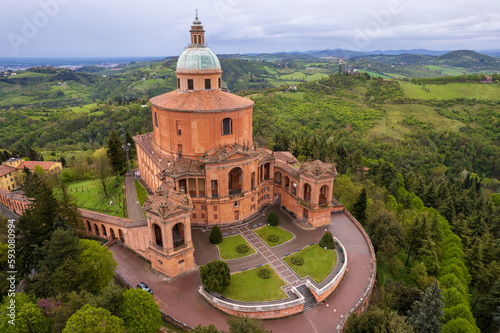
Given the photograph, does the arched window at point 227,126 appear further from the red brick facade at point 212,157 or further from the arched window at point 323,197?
the arched window at point 323,197

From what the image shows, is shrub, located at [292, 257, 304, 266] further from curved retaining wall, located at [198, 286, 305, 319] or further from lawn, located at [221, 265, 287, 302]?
curved retaining wall, located at [198, 286, 305, 319]

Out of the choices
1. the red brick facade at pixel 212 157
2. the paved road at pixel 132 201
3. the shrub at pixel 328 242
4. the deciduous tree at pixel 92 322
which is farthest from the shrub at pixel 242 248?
the deciduous tree at pixel 92 322

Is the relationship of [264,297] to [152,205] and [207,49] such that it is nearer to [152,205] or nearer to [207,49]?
[152,205]

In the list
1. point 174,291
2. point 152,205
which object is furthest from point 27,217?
point 174,291

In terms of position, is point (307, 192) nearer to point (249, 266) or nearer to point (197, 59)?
point (249, 266)

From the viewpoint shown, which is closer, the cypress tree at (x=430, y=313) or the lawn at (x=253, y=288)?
the cypress tree at (x=430, y=313)
